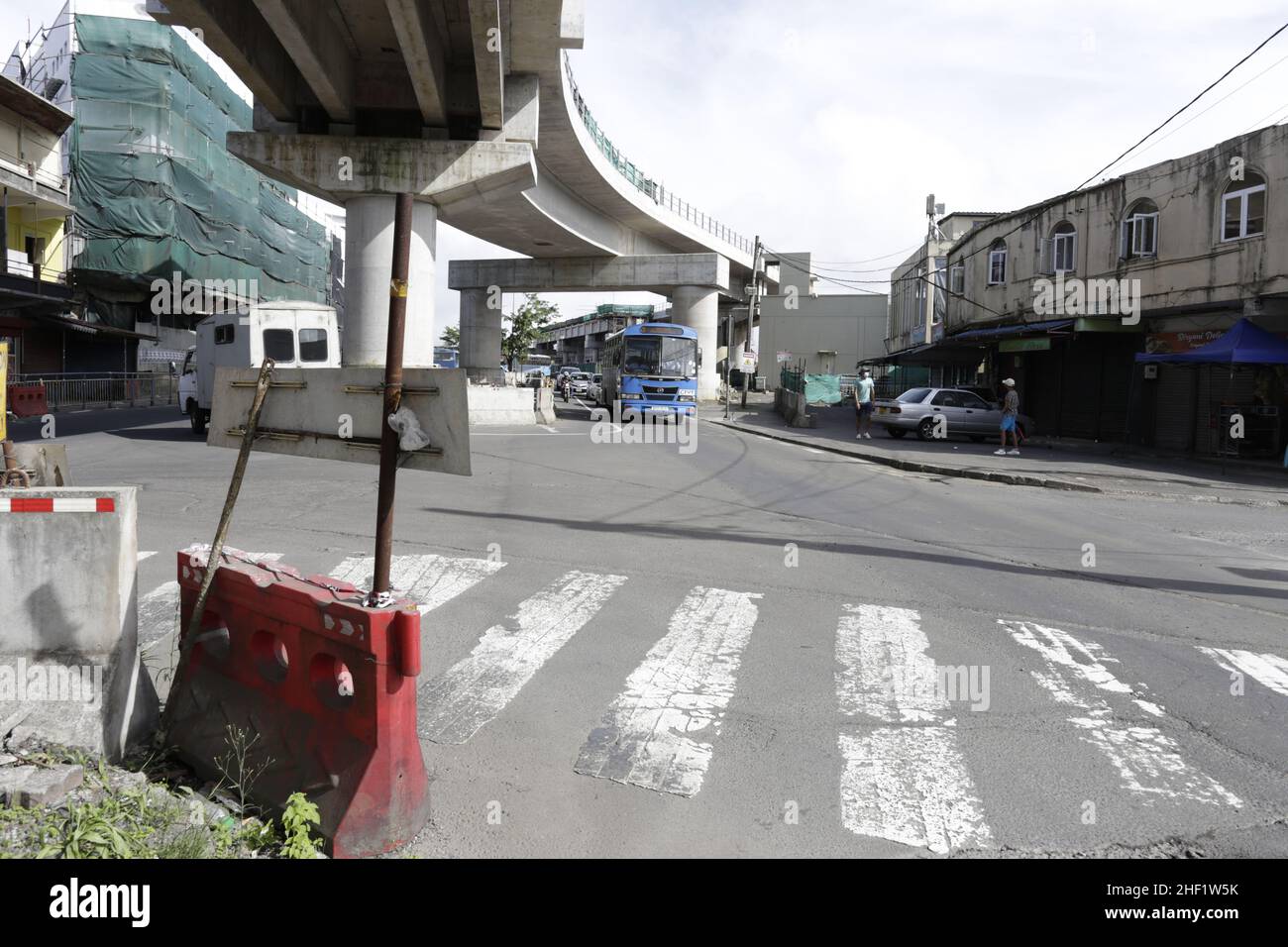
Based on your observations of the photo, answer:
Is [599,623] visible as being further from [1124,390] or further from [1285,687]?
[1124,390]

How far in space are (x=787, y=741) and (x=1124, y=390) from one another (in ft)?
87.7

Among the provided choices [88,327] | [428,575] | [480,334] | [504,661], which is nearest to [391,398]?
[504,661]

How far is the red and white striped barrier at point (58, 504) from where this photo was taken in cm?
457

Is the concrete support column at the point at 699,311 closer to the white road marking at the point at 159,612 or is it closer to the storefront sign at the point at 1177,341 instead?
the storefront sign at the point at 1177,341

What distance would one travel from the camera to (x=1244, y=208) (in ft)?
73.5

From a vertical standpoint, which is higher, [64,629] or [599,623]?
[64,629]

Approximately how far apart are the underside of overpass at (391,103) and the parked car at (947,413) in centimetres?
1219

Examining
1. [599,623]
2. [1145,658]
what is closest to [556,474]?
[599,623]

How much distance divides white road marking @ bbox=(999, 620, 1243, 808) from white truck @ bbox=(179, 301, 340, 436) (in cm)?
1790
